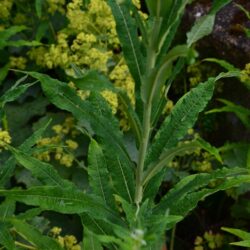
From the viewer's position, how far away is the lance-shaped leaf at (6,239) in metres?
1.92

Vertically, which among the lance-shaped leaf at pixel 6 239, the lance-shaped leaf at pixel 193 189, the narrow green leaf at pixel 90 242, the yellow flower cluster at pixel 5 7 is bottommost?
the narrow green leaf at pixel 90 242

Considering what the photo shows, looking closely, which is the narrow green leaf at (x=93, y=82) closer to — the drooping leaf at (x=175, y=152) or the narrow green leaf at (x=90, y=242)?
the drooping leaf at (x=175, y=152)

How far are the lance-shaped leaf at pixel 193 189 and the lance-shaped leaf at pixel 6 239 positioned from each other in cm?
49

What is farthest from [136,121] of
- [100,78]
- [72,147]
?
[72,147]

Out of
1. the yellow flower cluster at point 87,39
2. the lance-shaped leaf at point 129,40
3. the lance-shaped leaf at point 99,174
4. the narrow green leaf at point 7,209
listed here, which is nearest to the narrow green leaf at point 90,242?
the lance-shaped leaf at point 99,174

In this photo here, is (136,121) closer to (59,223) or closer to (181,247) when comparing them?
(59,223)

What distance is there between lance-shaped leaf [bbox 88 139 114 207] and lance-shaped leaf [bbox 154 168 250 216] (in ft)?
0.48

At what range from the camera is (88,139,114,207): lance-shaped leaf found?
5.85 ft

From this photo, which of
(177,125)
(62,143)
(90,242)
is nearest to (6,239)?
(90,242)

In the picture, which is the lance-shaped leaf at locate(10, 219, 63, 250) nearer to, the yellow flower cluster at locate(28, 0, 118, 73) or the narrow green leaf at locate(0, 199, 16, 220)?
the narrow green leaf at locate(0, 199, 16, 220)

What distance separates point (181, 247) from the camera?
10.4 ft

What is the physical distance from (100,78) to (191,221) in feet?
6.59

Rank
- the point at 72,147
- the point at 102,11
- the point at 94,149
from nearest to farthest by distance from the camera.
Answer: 1. the point at 94,149
2. the point at 72,147
3. the point at 102,11

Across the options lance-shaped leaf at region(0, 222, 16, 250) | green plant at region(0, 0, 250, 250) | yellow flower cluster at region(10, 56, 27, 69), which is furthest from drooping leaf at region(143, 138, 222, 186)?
yellow flower cluster at region(10, 56, 27, 69)
